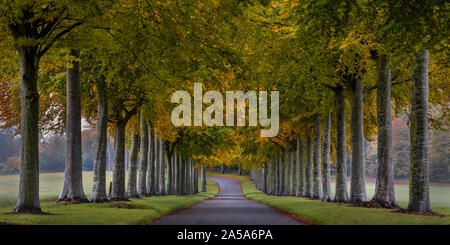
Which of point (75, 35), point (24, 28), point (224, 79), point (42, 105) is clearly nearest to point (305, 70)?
point (224, 79)

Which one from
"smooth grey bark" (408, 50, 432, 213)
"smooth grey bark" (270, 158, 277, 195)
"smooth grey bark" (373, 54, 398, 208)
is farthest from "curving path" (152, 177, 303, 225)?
"smooth grey bark" (270, 158, 277, 195)

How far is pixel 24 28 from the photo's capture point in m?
15.0

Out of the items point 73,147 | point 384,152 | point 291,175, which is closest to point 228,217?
point 384,152

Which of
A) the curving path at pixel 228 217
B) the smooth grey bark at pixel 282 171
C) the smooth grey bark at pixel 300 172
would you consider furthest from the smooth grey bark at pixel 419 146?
the smooth grey bark at pixel 282 171

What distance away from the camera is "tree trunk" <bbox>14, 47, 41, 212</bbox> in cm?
1500

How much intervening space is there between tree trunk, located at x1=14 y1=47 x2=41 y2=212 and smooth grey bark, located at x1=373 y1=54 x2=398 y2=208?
13.4 m

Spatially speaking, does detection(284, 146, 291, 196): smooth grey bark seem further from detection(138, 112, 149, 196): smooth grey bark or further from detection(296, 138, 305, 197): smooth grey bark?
detection(138, 112, 149, 196): smooth grey bark

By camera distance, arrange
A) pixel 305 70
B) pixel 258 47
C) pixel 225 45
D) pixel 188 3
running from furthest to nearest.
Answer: pixel 258 47
pixel 305 70
pixel 225 45
pixel 188 3

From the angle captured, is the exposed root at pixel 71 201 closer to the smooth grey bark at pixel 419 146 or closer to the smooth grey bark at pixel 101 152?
the smooth grey bark at pixel 101 152

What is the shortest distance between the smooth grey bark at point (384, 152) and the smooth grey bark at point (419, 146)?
10.8 ft

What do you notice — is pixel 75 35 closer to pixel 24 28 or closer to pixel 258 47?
pixel 24 28

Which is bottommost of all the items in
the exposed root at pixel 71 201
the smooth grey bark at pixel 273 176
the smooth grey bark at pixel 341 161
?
the smooth grey bark at pixel 273 176

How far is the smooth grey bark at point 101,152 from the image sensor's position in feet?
71.8

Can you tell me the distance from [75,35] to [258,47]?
299 inches
